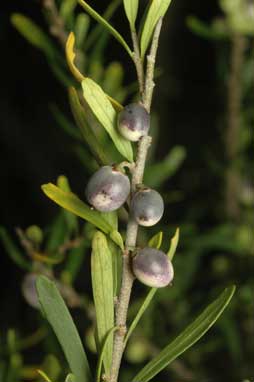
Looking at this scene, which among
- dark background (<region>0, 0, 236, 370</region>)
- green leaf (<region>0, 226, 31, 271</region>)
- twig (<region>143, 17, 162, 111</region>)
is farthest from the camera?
dark background (<region>0, 0, 236, 370</region>)

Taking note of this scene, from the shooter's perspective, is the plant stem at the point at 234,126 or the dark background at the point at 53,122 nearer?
the plant stem at the point at 234,126

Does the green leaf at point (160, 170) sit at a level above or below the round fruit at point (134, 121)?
below

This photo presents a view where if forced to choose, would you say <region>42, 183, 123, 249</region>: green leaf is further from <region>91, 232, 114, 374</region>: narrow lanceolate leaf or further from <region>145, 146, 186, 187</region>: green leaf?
<region>145, 146, 186, 187</region>: green leaf

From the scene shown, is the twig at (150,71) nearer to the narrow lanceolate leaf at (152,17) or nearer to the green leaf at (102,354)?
the narrow lanceolate leaf at (152,17)

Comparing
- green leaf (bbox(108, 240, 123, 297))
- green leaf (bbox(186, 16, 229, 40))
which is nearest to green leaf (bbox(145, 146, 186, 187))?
green leaf (bbox(186, 16, 229, 40))

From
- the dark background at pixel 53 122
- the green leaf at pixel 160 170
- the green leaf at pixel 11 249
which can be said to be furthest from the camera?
the dark background at pixel 53 122

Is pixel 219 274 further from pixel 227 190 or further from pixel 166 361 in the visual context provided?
pixel 166 361

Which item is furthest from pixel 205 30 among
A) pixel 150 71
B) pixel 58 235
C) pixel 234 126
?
pixel 150 71

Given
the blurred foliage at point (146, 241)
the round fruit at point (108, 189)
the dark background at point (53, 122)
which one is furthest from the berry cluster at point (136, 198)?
the dark background at point (53, 122)

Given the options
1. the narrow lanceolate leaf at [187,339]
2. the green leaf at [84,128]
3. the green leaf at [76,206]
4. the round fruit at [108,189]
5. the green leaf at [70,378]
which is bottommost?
the narrow lanceolate leaf at [187,339]
